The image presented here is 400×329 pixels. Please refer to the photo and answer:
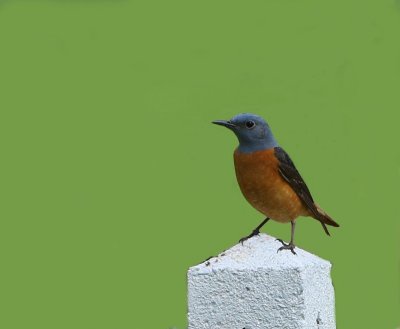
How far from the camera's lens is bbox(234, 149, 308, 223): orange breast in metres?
5.85

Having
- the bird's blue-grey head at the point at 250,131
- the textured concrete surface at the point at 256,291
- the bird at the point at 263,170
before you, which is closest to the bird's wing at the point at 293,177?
the bird at the point at 263,170

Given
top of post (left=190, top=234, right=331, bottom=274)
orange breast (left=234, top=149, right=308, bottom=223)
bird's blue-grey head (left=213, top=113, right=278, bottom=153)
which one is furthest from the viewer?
orange breast (left=234, top=149, right=308, bottom=223)

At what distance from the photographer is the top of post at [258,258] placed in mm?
5422

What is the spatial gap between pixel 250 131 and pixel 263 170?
1.02ft

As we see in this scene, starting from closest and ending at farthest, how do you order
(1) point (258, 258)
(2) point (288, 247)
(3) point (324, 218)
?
(1) point (258, 258) < (2) point (288, 247) < (3) point (324, 218)

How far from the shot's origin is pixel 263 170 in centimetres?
584

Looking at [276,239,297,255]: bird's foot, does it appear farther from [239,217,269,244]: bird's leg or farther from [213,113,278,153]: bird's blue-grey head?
[213,113,278,153]: bird's blue-grey head

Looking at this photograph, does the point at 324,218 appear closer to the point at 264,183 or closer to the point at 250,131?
the point at 264,183

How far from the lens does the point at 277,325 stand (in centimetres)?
533

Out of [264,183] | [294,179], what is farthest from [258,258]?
[294,179]

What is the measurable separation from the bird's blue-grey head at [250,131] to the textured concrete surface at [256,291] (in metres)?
0.76

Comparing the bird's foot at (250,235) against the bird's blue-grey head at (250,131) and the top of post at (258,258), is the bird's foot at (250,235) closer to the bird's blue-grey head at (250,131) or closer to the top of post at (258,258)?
the top of post at (258,258)

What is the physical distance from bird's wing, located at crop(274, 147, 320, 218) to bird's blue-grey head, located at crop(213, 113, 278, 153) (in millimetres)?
107

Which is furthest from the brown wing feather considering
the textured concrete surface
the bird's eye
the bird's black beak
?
the textured concrete surface
